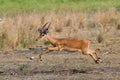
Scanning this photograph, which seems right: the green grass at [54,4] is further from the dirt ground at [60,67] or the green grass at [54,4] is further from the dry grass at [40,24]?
the dirt ground at [60,67]

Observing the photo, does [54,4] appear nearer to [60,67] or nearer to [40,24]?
[40,24]

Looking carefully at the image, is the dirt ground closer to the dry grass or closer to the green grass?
the dry grass

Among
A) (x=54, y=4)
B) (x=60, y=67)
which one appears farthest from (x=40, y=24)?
(x=54, y=4)

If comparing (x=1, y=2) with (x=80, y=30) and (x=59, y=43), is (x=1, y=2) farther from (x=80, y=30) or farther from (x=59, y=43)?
(x=59, y=43)

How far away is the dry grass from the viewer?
21.1m

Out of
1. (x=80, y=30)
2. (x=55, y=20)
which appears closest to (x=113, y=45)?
(x=80, y=30)

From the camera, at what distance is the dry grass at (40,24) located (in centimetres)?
2112

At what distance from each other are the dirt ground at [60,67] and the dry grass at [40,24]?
2409 millimetres

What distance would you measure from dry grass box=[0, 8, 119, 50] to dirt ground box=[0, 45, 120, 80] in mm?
2409

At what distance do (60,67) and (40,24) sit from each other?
41.3ft

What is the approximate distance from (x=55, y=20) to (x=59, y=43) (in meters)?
13.1

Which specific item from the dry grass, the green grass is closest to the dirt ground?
the dry grass

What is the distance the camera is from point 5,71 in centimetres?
1452

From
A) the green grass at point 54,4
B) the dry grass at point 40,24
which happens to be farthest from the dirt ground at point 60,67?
the green grass at point 54,4
